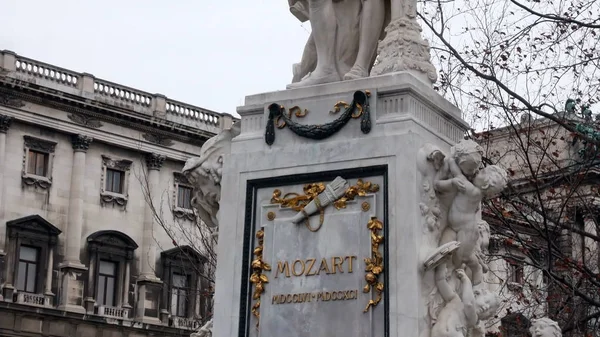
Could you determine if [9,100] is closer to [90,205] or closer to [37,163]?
[37,163]

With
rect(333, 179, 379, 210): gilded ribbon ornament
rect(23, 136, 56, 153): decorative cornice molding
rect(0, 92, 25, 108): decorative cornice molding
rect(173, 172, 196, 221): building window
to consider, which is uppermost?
rect(0, 92, 25, 108): decorative cornice molding

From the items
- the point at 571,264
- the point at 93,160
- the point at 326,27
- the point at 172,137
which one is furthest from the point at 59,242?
the point at 326,27

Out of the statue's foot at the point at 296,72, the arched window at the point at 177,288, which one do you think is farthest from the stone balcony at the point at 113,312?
the statue's foot at the point at 296,72

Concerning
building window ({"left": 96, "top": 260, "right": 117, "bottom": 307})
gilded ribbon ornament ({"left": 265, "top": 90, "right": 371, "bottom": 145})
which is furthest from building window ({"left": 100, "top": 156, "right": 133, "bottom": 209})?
gilded ribbon ornament ({"left": 265, "top": 90, "right": 371, "bottom": 145})

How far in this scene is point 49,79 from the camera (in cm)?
4603

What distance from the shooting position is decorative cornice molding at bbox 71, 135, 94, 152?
4653 centimetres

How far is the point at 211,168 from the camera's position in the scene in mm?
10773

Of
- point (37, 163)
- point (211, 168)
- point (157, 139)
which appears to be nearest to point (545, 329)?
point (211, 168)

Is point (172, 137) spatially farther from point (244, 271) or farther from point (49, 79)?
point (244, 271)

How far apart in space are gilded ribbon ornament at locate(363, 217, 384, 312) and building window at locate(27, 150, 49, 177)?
1464 inches

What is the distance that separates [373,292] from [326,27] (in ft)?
8.35

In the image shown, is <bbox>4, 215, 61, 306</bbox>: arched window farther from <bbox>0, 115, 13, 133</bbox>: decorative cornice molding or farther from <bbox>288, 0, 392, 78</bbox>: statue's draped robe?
<bbox>288, 0, 392, 78</bbox>: statue's draped robe

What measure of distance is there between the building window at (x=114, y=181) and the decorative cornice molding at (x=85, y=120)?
6.41 feet

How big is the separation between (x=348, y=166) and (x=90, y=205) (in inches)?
1501
